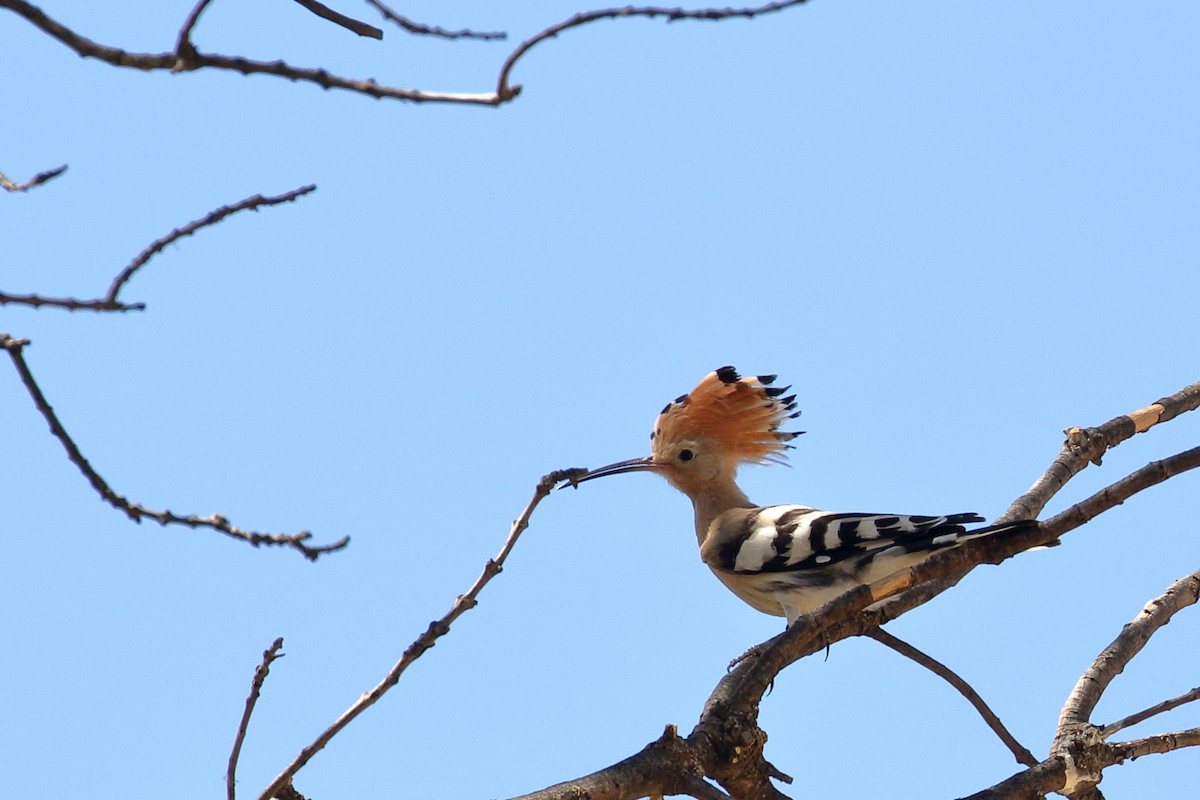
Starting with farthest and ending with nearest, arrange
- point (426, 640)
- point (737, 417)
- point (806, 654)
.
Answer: point (737, 417), point (806, 654), point (426, 640)

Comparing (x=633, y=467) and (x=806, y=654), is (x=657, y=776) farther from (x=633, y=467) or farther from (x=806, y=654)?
(x=633, y=467)

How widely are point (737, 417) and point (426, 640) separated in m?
3.21

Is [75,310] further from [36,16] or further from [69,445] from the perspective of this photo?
[36,16]

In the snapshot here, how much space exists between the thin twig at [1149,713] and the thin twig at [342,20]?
174 centimetres

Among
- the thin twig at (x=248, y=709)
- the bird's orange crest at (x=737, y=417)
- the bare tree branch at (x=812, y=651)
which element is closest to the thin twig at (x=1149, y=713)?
the bare tree branch at (x=812, y=651)

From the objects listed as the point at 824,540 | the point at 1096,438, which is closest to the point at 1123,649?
the point at 1096,438

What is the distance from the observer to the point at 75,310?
3.51ft

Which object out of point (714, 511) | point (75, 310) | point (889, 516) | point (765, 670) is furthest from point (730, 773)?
point (714, 511)

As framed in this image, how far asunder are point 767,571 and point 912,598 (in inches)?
50.3

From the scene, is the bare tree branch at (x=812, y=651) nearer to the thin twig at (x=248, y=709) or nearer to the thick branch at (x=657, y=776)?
the thick branch at (x=657, y=776)

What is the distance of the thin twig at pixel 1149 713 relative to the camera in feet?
7.01

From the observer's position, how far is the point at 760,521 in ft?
13.8

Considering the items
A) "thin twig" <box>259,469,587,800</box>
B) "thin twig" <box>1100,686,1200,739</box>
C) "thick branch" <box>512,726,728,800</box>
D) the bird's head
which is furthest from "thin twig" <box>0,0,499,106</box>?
the bird's head

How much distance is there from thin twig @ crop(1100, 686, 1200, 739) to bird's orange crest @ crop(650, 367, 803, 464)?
2.36 meters
